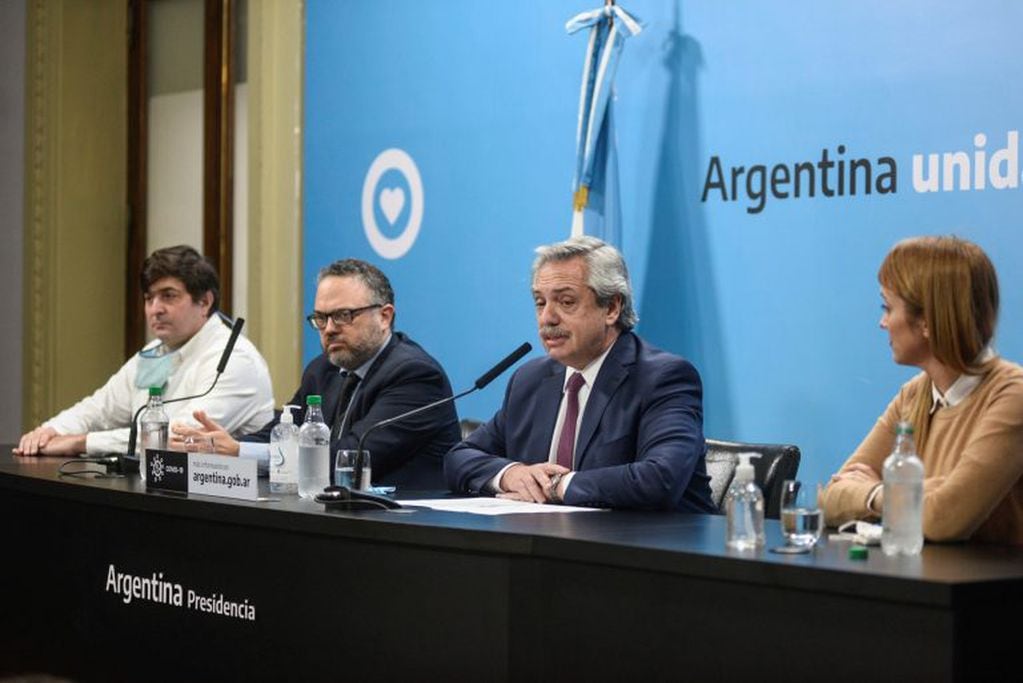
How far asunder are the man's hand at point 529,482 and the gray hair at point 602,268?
425 mm

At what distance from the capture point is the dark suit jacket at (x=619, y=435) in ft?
10.8

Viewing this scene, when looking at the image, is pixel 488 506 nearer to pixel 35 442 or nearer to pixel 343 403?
pixel 343 403

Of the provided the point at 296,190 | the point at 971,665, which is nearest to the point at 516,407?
the point at 971,665

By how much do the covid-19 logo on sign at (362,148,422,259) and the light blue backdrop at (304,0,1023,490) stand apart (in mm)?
18

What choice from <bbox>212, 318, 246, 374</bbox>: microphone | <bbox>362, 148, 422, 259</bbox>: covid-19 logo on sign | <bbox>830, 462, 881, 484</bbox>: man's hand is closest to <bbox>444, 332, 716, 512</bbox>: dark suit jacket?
<bbox>830, 462, 881, 484</bbox>: man's hand

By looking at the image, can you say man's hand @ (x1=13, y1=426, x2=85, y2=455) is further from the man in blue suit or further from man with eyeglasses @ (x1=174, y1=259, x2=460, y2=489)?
the man in blue suit

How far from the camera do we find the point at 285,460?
140 inches

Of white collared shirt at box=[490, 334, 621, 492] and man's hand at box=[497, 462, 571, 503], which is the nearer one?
man's hand at box=[497, 462, 571, 503]

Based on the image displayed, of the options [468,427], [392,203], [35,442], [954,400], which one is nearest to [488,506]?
[954,400]

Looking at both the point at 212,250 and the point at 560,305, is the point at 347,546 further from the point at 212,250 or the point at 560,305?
the point at 212,250

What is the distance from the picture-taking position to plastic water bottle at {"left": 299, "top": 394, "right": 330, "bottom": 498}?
3441 millimetres

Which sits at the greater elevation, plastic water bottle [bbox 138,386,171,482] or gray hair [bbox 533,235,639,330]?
gray hair [bbox 533,235,639,330]

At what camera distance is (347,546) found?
2990 mm

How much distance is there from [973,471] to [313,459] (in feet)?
4.89
